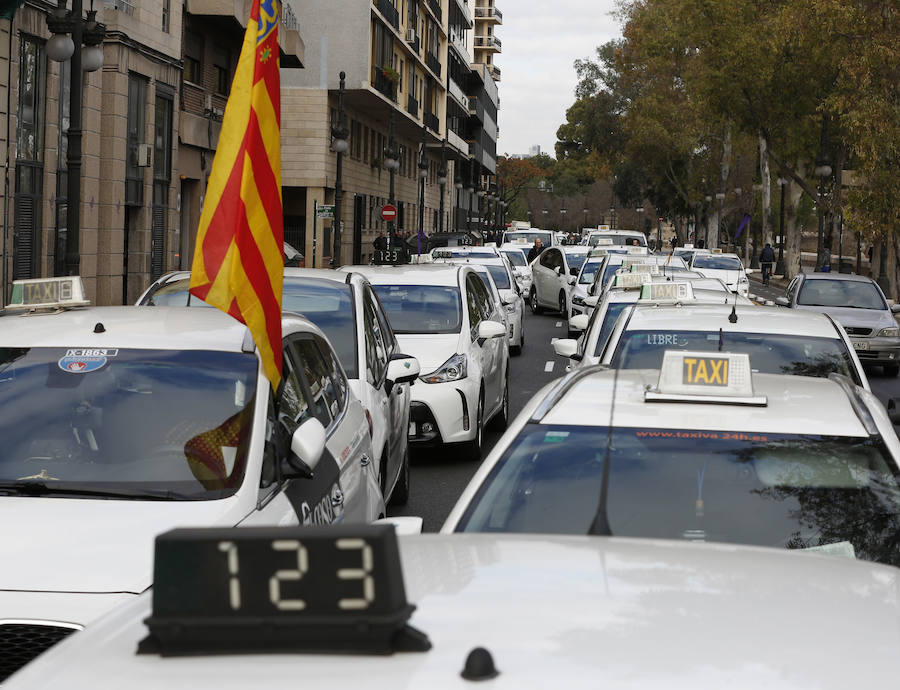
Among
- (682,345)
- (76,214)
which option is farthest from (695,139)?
(682,345)

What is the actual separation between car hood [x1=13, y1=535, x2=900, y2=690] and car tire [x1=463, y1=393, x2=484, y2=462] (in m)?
9.17

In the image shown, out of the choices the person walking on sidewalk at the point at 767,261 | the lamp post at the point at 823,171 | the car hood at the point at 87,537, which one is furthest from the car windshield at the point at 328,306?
the person walking on sidewalk at the point at 767,261

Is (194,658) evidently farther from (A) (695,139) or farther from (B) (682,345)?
(A) (695,139)

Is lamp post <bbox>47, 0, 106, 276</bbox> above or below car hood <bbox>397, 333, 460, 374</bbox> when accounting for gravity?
above

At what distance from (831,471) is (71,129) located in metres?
15.3

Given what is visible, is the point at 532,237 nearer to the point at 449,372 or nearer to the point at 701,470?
the point at 449,372

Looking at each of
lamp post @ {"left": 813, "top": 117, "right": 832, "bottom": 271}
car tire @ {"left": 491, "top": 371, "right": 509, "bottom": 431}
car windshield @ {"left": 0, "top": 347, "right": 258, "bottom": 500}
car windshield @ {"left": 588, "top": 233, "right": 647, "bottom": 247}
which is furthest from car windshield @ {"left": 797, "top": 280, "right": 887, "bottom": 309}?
car windshield @ {"left": 588, "top": 233, "right": 647, "bottom": 247}

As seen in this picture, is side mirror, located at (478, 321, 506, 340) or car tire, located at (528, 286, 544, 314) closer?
side mirror, located at (478, 321, 506, 340)

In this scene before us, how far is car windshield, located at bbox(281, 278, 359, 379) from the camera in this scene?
9391 millimetres

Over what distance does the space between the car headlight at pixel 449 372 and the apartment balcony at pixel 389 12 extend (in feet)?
145

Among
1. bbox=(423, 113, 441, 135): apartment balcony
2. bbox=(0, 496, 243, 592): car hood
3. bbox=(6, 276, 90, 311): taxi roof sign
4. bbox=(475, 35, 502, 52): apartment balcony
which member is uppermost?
bbox=(475, 35, 502, 52): apartment balcony

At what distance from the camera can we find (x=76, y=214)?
18.6 metres

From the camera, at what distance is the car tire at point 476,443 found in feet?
39.2

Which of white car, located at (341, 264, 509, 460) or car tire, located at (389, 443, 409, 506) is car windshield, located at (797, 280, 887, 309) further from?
car tire, located at (389, 443, 409, 506)
